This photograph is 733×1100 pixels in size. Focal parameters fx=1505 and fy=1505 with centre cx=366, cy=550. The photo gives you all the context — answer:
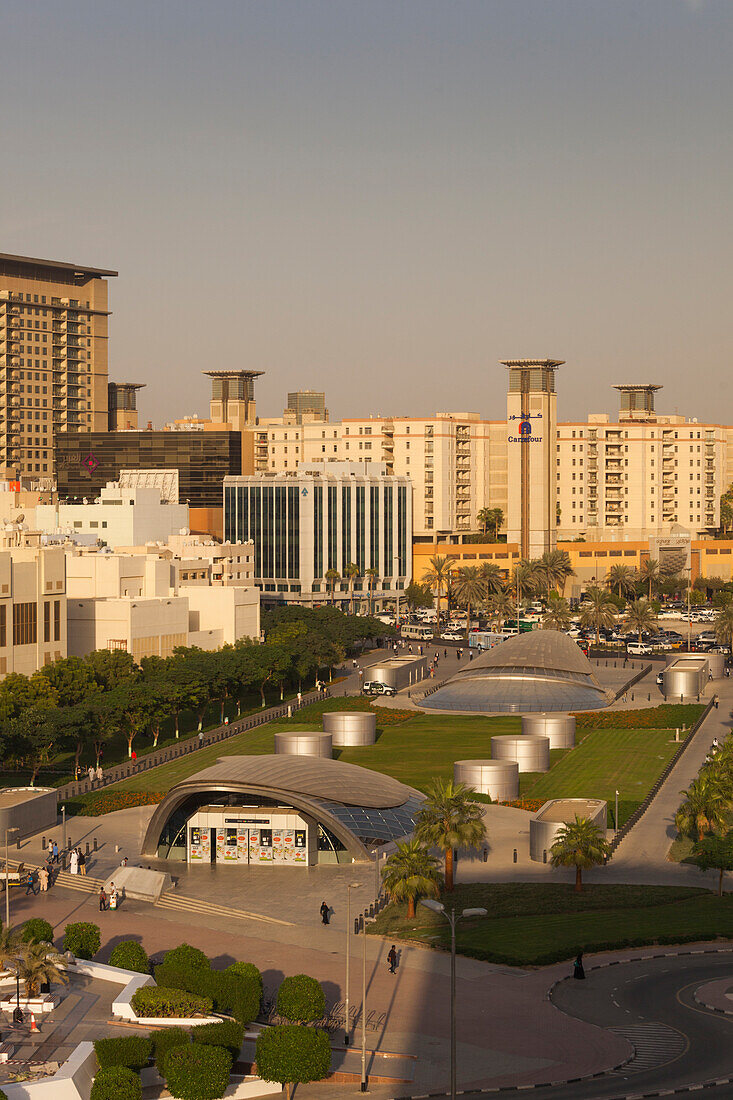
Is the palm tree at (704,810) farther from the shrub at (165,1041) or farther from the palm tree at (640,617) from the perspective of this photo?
the palm tree at (640,617)

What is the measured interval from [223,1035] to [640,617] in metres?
145

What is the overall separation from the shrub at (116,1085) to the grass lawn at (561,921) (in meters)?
19.9

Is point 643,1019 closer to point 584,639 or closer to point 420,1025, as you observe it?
point 420,1025

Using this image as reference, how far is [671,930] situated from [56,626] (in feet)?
245

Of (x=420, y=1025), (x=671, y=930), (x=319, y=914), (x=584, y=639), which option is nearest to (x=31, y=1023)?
(x=420, y=1025)

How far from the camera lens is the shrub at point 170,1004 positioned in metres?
49.8

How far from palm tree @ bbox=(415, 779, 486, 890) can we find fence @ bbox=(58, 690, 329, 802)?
30651 mm

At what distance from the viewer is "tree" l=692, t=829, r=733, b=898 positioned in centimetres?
6975

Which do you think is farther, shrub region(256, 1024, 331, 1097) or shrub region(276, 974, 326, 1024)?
shrub region(276, 974, 326, 1024)

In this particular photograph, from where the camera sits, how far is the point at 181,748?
373 feet

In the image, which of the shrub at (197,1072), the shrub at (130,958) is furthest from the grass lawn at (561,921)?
the shrub at (197,1072)

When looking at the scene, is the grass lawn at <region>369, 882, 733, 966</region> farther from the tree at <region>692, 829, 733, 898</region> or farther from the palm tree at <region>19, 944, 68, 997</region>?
the palm tree at <region>19, 944, 68, 997</region>

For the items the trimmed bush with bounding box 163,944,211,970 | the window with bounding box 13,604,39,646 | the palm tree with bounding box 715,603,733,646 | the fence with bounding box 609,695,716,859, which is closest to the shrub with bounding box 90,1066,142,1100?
the trimmed bush with bounding box 163,944,211,970

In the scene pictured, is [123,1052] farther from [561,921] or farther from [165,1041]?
[561,921]
